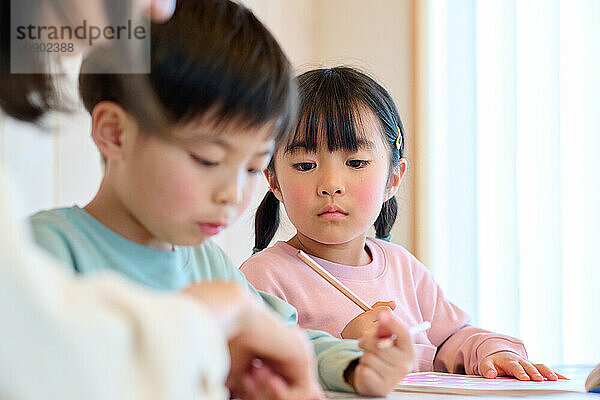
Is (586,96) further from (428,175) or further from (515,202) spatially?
(428,175)

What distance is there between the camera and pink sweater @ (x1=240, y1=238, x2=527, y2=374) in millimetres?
1289

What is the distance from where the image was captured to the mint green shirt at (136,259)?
729 mm

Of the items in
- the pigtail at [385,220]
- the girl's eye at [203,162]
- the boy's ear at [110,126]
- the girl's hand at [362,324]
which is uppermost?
the boy's ear at [110,126]

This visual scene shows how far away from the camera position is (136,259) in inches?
30.9

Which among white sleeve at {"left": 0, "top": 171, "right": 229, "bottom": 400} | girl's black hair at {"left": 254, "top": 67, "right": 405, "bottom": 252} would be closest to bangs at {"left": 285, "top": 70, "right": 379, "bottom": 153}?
girl's black hair at {"left": 254, "top": 67, "right": 405, "bottom": 252}

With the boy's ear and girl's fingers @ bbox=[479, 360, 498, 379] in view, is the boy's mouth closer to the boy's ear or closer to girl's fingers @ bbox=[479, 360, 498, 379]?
the boy's ear

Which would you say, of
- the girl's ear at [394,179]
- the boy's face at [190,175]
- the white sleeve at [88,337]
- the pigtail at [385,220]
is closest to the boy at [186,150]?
the boy's face at [190,175]

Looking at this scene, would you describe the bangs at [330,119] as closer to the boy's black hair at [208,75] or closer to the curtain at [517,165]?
the boy's black hair at [208,75]

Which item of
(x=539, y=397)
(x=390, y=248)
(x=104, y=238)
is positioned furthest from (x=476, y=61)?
(x=104, y=238)

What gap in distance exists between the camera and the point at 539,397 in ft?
2.78

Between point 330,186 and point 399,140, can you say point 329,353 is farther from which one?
point 399,140

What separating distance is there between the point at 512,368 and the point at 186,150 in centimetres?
72

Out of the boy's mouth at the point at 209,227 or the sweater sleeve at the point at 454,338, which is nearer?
the boy's mouth at the point at 209,227

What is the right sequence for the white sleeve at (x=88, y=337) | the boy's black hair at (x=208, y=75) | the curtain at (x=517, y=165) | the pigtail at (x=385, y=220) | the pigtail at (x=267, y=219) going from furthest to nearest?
the curtain at (x=517, y=165), the pigtail at (x=385, y=220), the pigtail at (x=267, y=219), the boy's black hair at (x=208, y=75), the white sleeve at (x=88, y=337)
